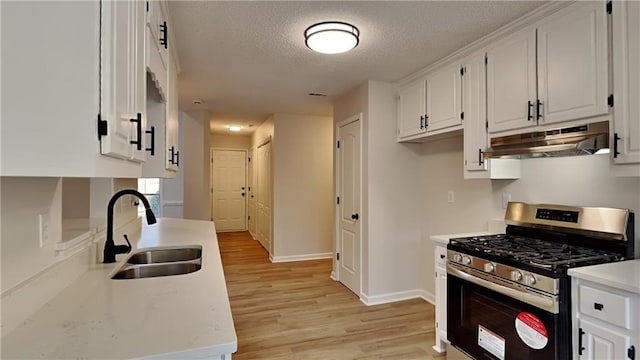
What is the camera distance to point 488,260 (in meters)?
2.03

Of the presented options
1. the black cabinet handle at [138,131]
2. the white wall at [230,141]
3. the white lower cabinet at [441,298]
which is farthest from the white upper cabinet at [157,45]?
the white wall at [230,141]

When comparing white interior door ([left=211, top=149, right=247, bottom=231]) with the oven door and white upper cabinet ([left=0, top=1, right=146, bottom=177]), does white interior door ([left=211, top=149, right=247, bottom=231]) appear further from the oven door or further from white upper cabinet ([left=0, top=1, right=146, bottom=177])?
white upper cabinet ([left=0, top=1, right=146, bottom=177])

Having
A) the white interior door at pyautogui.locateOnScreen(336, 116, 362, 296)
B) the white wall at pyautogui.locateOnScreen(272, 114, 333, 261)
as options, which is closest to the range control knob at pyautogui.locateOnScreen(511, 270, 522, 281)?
the white interior door at pyautogui.locateOnScreen(336, 116, 362, 296)

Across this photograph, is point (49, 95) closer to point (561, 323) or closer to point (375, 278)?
point (561, 323)

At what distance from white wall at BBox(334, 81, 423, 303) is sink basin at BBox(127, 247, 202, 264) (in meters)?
1.89

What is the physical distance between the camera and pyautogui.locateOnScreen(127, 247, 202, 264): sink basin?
2.12m

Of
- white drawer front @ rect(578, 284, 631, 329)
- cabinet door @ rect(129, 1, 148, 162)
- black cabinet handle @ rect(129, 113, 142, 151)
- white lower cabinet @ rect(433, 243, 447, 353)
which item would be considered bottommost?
white lower cabinet @ rect(433, 243, 447, 353)

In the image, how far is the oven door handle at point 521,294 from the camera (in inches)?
65.9

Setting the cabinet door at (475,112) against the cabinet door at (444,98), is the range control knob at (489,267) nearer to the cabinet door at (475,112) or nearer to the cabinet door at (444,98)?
the cabinet door at (475,112)

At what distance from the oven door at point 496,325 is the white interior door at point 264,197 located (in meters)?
3.65

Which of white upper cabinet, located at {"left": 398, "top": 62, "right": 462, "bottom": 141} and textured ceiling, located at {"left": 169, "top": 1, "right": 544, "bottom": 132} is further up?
textured ceiling, located at {"left": 169, "top": 1, "right": 544, "bottom": 132}

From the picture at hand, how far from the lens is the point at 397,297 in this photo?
3684 mm

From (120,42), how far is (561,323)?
2.22 metres

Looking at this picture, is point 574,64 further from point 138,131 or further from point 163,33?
point 163,33
